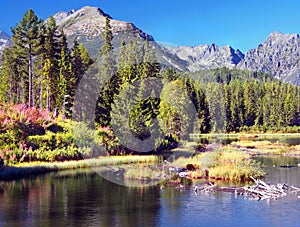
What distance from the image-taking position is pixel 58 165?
171 feet

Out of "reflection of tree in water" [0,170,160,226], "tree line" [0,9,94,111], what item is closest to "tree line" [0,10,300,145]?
"tree line" [0,9,94,111]

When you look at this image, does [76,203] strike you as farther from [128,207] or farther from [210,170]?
[210,170]

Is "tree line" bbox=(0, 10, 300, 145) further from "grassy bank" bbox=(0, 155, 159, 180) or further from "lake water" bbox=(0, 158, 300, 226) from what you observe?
"lake water" bbox=(0, 158, 300, 226)

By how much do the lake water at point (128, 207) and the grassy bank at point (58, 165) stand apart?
484cm

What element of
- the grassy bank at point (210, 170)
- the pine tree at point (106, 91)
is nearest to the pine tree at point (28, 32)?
the pine tree at point (106, 91)

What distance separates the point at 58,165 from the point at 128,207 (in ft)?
75.7

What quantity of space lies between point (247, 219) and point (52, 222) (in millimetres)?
12115

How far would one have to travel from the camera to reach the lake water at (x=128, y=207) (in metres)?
26.9

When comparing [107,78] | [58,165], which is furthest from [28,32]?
[58,165]

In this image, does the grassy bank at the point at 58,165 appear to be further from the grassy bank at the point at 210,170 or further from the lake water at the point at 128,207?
the grassy bank at the point at 210,170

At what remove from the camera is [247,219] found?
89.2 feet

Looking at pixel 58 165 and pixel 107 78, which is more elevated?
pixel 107 78

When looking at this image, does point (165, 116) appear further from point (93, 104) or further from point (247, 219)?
point (247, 219)

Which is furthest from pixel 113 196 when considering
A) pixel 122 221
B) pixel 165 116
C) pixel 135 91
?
pixel 165 116
